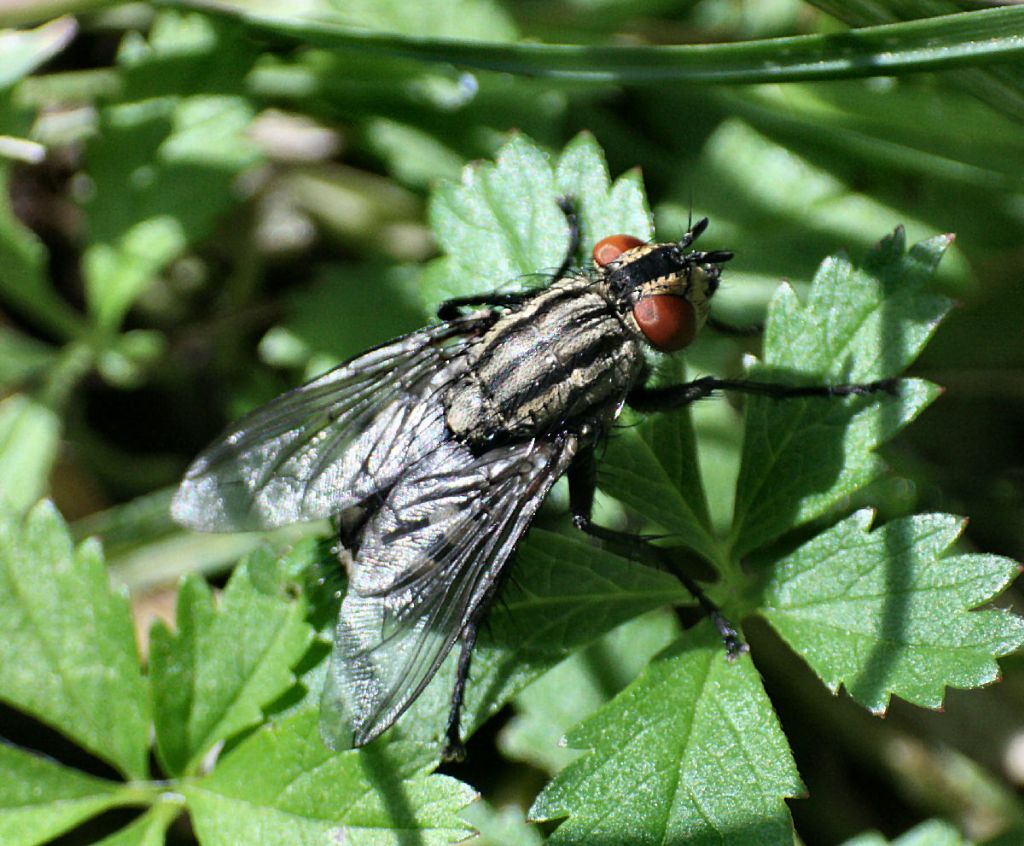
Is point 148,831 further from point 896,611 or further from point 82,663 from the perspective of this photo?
point 896,611

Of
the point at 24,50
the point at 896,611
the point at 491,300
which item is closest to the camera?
the point at 896,611

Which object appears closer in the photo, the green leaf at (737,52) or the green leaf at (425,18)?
the green leaf at (737,52)

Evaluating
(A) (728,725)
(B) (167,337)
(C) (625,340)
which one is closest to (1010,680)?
(A) (728,725)

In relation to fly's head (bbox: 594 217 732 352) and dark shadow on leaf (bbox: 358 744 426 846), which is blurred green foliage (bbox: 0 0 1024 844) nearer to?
fly's head (bbox: 594 217 732 352)

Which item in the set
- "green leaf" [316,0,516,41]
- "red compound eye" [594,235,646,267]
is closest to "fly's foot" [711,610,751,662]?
"red compound eye" [594,235,646,267]

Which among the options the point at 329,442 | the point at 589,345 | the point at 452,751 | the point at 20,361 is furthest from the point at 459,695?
the point at 20,361

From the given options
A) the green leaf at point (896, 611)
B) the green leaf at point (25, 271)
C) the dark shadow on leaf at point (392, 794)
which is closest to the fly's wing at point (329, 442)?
the dark shadow on leaf at point (392, 794)

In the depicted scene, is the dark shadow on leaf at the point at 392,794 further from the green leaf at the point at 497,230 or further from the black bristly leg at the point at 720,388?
the green leaf at the point at 497,230
